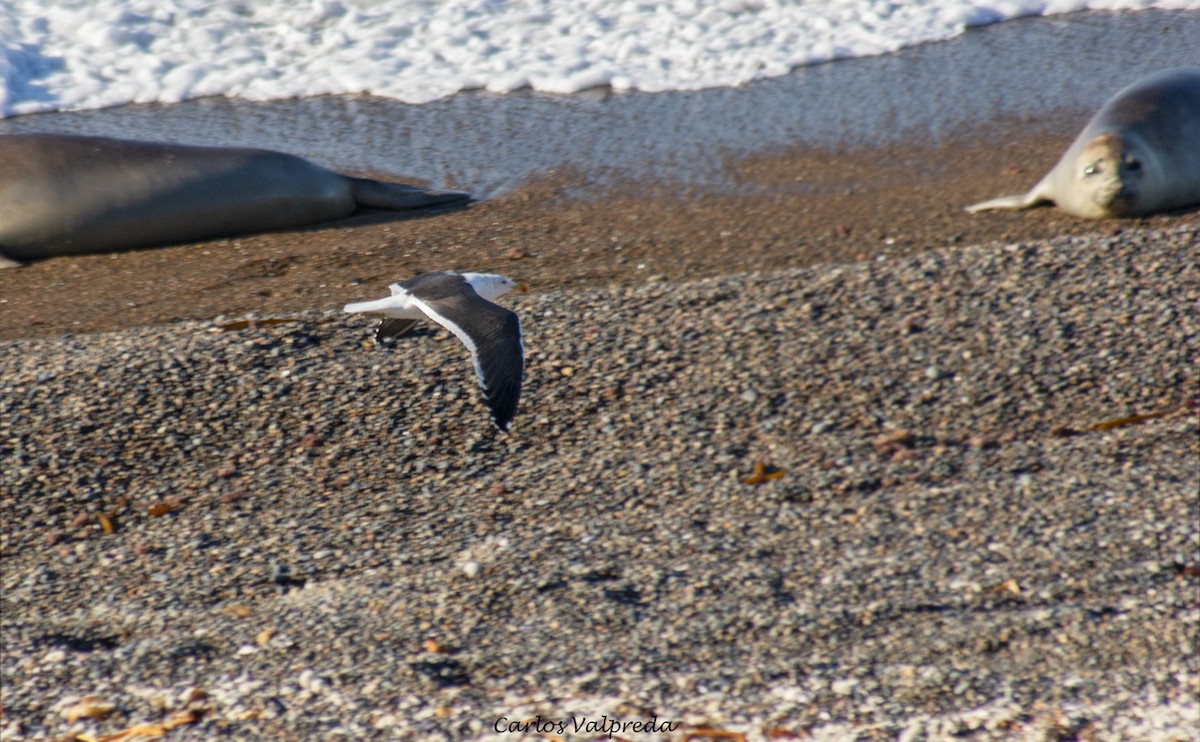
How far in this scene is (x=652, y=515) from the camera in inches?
156

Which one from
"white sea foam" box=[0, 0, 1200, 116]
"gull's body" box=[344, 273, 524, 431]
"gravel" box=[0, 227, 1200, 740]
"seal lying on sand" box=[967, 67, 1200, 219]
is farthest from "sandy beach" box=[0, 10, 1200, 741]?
"white sea foam" box=[0, 0, 1200, 116]

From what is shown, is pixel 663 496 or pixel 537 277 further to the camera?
pixel 537 277

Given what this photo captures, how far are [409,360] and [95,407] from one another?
3.58ft

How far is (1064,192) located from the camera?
20.4ft

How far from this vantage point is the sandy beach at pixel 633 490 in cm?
312

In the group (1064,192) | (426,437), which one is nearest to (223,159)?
(426,437)

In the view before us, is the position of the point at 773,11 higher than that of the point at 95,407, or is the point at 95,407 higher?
the point at 773,11

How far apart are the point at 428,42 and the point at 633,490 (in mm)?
6776

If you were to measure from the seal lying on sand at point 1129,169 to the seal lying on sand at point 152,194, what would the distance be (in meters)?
2.94

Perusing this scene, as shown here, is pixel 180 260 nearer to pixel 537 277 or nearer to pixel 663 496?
pixel 537 277

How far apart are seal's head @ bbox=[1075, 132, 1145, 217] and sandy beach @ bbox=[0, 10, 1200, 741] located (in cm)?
15

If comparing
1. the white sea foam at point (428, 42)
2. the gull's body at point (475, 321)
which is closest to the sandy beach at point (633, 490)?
the gull's body at point (475, 321)

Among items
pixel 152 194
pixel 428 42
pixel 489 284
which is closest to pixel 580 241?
pixel 489 284

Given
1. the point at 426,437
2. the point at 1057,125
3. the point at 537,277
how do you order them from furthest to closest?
the point at 1057,125 < the point at 537,277 < the point at 426,437
